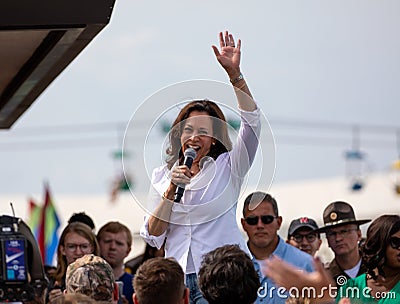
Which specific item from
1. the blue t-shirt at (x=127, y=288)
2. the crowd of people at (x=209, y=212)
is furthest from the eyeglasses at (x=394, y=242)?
the blue t-shirt at (x=127, y=288)

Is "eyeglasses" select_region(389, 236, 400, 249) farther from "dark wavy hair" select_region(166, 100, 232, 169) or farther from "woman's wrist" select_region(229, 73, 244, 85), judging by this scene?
"woman's wrist" select_region(229, 73, 244, 85)

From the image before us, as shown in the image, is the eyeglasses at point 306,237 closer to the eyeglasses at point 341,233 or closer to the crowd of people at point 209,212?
the eyeglasses at point 341,233

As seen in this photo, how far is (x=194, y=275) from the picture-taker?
5.97 m

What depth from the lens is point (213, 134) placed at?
19.6ft

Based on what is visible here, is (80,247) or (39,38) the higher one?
(39,38)

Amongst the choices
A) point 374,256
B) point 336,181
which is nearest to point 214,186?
point 374,256

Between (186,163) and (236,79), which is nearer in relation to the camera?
(186,163)

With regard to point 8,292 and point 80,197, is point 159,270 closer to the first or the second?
point 8,292

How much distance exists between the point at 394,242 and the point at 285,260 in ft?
3.38

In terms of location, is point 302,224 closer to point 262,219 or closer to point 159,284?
point 262,219

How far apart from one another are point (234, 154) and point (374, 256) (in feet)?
3.07

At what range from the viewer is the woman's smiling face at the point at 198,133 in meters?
5.90

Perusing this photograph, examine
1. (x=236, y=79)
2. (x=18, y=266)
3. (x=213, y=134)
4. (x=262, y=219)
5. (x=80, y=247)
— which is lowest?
(x=18, y=266)

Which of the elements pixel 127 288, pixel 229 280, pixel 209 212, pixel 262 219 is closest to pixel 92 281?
pixel 229 280
